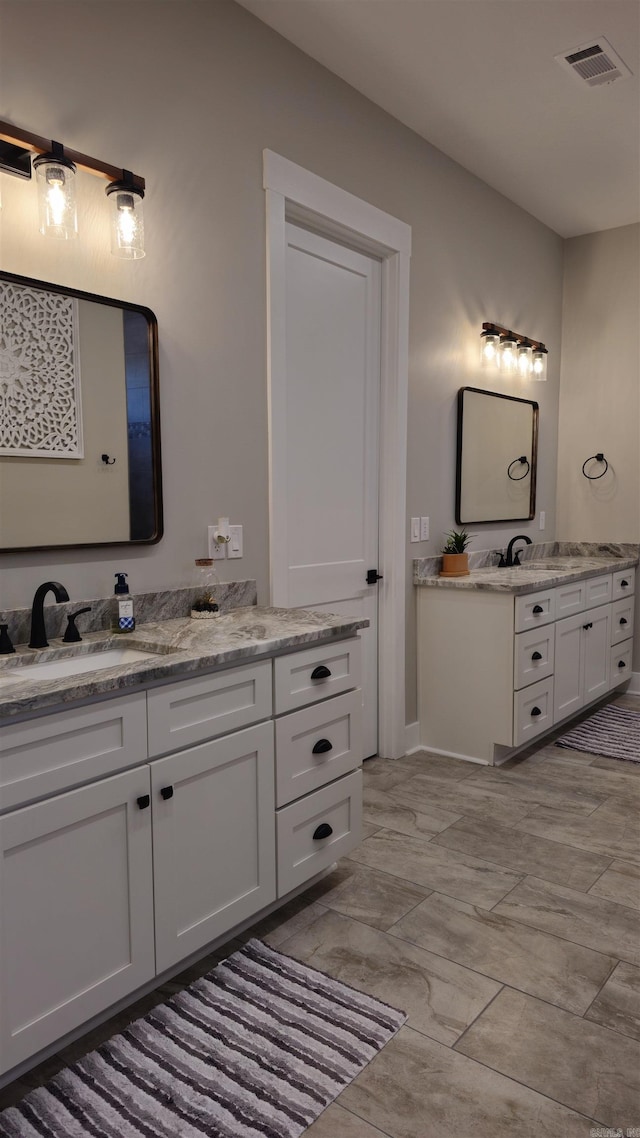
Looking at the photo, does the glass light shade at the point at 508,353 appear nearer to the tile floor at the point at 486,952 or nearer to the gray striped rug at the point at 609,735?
the gray striped rug at the point at 609,735

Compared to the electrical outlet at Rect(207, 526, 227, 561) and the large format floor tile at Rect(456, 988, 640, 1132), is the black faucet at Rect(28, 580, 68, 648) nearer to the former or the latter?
the electrical outlet at Rect(207, 526, 227, 561)

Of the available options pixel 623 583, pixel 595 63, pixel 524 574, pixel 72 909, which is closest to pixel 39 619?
pixel 72 909

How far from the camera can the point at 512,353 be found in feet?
13.2

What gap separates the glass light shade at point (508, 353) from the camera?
13.0 ft

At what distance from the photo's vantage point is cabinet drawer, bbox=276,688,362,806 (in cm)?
204

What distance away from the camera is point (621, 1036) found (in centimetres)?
170

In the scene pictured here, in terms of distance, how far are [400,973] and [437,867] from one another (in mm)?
571

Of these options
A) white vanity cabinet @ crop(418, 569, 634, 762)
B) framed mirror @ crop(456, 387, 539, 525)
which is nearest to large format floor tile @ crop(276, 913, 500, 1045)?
white vanity cabinet @ crop(418, 569, 634, 762)

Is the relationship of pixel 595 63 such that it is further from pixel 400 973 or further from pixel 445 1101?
pixel 445 1101

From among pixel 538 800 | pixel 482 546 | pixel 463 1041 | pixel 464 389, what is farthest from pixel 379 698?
pixel 463 1041

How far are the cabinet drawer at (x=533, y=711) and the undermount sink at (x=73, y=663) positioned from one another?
6.29 feet

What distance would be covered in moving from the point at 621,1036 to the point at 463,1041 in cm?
37

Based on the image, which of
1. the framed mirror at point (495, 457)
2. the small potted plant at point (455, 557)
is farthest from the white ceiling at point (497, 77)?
the small potted plant at point (455, 557)

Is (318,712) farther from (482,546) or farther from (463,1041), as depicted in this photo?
(482,546)
